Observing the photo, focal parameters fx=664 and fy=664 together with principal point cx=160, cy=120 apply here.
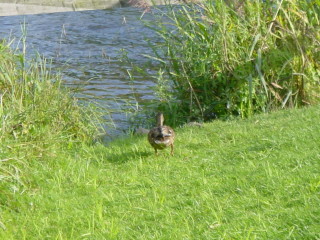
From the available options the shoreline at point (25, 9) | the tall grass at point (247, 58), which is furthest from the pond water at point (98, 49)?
the tall grass at point (247, 58)

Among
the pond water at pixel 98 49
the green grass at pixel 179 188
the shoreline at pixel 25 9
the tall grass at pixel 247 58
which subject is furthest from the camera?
the shoreline at pixel 25 9

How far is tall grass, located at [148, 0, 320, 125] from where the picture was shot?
8977mm

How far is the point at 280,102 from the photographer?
9203 mm

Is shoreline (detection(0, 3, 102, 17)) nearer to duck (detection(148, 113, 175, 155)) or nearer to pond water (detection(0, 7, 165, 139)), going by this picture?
pond water (detection(0, 7, 165, 139))

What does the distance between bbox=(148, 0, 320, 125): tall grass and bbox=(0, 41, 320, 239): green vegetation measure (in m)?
0.62

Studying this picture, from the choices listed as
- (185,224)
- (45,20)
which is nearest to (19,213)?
(185,224)

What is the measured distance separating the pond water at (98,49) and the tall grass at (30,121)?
2.96 feet

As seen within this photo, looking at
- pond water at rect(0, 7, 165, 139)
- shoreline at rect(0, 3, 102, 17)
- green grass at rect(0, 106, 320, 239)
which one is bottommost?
shoreline at rect(0, 3, 102, 17)

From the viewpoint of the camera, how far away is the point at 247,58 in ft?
29.5

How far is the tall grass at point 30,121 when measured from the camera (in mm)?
6375

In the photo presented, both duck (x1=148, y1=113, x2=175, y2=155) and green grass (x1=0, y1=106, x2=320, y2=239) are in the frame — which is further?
duck (x1=148, y1=113, x2=175, y2=155)

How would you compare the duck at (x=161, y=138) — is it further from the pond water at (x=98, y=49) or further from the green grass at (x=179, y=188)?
the pond water at (x=98, y=49)

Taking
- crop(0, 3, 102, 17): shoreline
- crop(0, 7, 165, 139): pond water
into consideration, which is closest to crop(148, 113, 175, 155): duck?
crop(0, 7, 165, 139): pond water

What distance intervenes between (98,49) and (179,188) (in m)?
11.0
